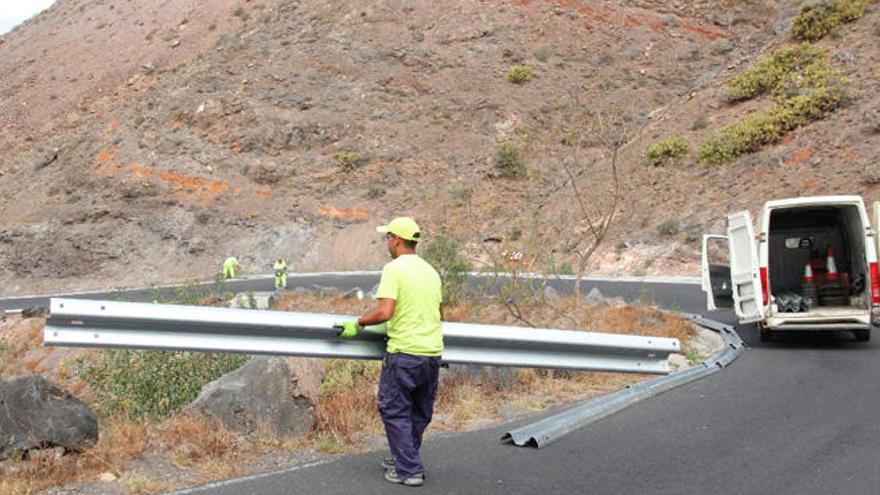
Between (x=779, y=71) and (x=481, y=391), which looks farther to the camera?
(x=779, y=71)

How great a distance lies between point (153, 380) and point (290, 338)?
4998 millimetres

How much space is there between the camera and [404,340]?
5.91 m

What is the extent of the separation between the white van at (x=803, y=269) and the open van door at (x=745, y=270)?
0.01m

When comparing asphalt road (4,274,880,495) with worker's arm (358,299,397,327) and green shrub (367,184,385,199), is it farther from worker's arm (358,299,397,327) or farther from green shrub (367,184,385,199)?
green shrub (367,184,385,199)

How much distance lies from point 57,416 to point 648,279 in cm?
2392

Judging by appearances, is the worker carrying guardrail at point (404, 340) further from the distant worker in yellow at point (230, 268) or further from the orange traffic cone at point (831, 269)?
the distant worker in yellow at point (230, 268)

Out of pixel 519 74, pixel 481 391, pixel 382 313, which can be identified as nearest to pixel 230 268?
pixel 519 74

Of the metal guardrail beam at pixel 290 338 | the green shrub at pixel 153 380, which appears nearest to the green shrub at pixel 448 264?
the green shrub at pixel 153 380

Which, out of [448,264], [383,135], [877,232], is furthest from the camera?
[383,135]

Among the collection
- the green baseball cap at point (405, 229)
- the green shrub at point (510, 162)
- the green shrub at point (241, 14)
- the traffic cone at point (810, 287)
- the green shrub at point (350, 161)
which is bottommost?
the traffic cone at point (810, 287)

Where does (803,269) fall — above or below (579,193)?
below

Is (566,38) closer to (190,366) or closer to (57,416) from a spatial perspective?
(190,366)

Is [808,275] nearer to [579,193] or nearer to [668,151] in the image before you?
[579,193]

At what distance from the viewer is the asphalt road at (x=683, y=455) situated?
5.97 meters
